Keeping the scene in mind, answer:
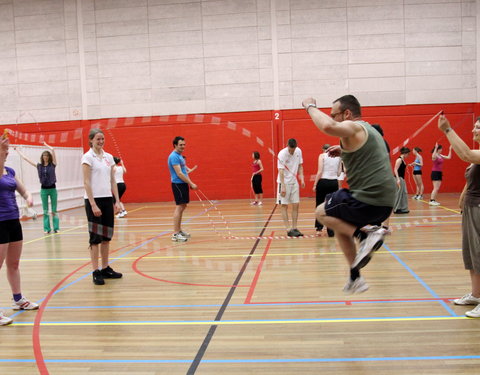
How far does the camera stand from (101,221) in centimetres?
538

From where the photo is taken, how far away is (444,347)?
3287mm

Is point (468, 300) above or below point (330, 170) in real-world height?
below

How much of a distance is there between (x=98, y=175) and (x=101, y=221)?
1.89 feet

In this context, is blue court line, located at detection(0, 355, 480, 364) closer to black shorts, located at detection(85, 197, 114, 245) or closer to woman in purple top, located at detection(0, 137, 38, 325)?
woman in purple top, located at detection(0, 137, 38, 325)

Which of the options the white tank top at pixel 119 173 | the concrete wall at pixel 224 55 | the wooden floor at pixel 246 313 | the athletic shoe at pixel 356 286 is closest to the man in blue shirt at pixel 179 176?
the wooden floor at pixel 246 313

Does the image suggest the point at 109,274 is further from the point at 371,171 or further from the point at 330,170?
the point at 330,170

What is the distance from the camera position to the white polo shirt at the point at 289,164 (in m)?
8.04

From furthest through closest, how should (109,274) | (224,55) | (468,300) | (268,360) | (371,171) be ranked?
1. (224,55)
2. (109,274)
3. (468,300)
4. (371,171)
5. (268,360)

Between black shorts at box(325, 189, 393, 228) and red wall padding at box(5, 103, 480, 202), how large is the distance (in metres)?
12.4

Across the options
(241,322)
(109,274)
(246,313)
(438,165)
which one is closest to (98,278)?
(109,274)

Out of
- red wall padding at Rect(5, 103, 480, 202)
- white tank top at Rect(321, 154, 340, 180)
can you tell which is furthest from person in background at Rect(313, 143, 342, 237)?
red wall padding at Rect(5, 103, 480, 202)

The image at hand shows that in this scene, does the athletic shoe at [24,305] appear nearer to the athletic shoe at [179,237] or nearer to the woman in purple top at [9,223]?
the woman in purple top at [9,223]

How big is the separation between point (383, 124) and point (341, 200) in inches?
521

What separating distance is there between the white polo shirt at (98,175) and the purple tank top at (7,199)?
3.37ft
